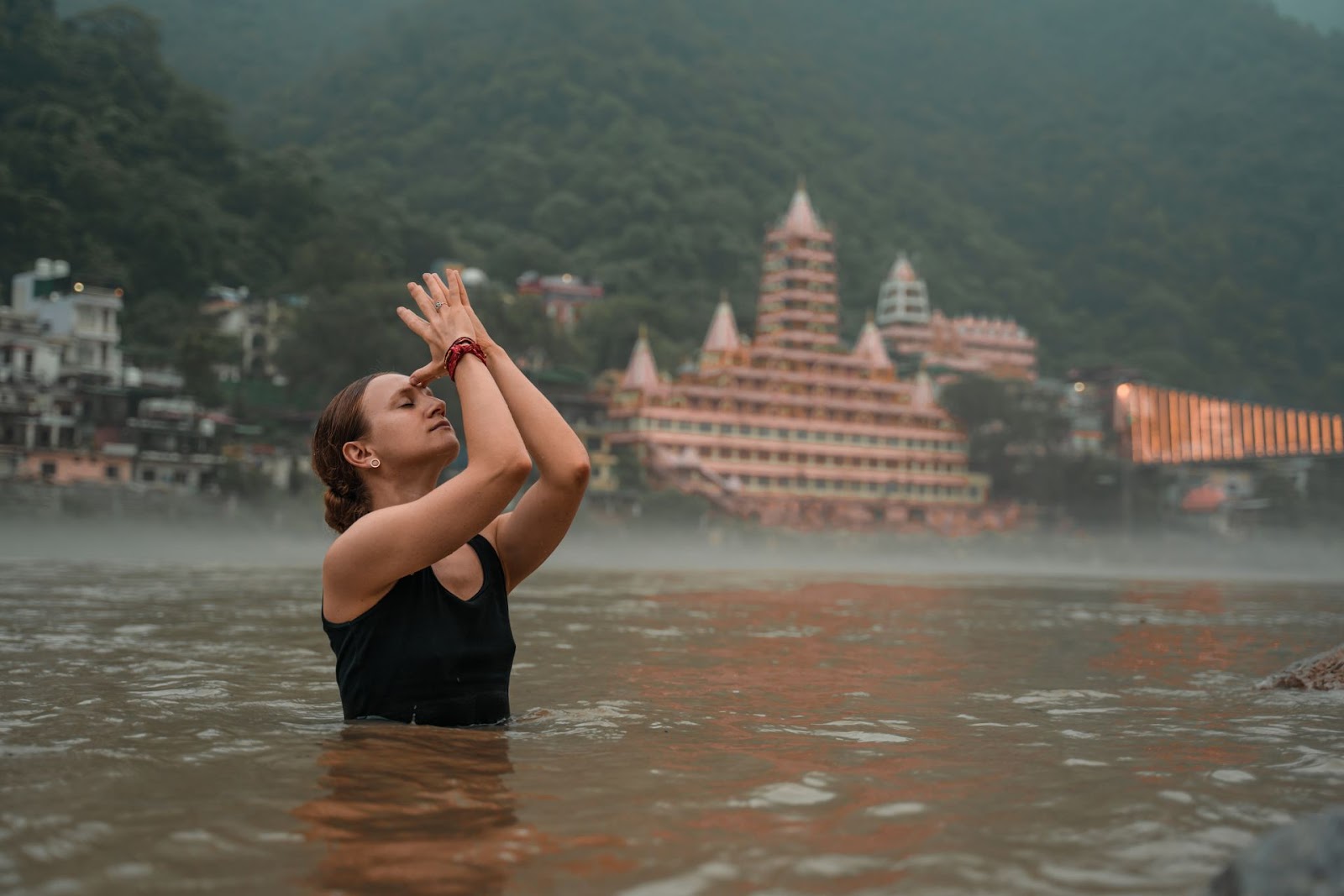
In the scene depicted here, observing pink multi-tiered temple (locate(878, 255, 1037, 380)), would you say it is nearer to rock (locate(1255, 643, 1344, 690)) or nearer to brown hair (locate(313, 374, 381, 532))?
rock (locate(1255, 643, 1344, 690))

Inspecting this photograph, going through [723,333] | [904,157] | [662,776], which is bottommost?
[662,776]

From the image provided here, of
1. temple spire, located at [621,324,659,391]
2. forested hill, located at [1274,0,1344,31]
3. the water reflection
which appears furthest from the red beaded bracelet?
forested hill, located at [1274,0,1344,31]

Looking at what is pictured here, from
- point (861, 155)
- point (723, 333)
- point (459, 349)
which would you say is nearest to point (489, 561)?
point (459, 349)

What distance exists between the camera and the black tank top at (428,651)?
280cm

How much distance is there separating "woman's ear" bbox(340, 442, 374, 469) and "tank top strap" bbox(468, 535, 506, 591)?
0.30 metres

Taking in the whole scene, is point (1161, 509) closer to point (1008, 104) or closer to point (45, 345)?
point (45, 345)

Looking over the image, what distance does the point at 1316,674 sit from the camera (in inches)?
183

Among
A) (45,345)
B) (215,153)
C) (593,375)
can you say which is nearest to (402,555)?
(45,345)

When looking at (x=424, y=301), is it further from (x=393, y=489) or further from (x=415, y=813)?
(x=415, y=813)

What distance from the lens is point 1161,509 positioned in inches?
2162

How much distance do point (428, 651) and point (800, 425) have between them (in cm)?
4820

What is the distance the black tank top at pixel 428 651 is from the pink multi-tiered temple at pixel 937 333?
6871 cm

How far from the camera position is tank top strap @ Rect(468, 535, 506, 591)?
2898 mm

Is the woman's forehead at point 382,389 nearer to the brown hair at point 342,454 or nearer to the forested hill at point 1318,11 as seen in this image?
the brown hair at point 342,454
